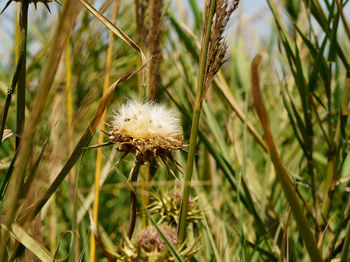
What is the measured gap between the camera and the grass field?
32 cm

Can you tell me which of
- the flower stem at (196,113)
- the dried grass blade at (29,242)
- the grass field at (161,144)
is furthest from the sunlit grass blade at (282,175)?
the dried grass blade at (29,242)

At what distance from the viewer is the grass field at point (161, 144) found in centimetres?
32

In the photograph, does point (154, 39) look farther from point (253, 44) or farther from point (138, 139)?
point (253, 44)

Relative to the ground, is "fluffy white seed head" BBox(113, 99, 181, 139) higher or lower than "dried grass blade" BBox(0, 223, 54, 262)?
higher

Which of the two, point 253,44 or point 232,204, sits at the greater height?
point 253,44

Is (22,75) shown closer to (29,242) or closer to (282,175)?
(29,242)

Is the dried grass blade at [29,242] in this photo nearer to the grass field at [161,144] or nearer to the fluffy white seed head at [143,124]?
the grass field at [161,144]

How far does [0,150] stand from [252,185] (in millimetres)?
627

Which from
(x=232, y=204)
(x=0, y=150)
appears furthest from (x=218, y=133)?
(x=0, y=150)

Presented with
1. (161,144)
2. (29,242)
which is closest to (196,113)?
(161,144)

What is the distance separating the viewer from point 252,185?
→ 96cm

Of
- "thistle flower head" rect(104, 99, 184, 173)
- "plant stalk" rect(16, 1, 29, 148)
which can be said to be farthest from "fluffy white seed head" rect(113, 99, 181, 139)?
"plant stalk" rect(16, 1, 29, 148)

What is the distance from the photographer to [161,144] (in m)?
0.48

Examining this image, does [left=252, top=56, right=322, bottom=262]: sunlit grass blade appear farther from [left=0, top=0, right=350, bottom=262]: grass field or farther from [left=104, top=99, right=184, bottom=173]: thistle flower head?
[left=104, top=99, right=184, bottom=173]: thistle flower head
